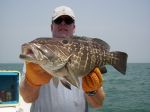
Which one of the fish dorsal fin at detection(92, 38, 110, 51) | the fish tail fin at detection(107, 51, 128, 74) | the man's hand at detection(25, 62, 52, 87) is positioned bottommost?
the man's hand at detection(25, 62, 52, 87)

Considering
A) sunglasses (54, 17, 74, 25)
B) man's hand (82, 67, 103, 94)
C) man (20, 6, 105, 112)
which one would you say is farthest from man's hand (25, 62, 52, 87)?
sunglasses (54, 17, 74, 25)

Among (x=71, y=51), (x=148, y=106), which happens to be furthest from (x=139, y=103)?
(x=71, y=51)

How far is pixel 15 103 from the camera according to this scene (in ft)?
21.5

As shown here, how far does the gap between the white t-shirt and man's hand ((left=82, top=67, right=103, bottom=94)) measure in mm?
313

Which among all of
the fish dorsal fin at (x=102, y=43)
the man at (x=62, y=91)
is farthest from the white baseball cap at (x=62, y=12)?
the fish dorsal fin at (x=102, y=43)

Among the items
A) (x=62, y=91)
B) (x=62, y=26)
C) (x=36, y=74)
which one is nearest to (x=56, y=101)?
(x=62, y=91)

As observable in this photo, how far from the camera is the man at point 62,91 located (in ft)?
11.3

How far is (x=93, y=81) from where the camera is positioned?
3.38 meters

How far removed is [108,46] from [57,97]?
3.23 ft

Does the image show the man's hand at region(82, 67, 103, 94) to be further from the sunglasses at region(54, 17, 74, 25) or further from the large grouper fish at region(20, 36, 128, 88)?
the sunglasses at region(54, 17, 74, 25)

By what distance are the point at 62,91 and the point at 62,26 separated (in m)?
0.81

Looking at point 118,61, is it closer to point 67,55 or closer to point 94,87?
point 94,87

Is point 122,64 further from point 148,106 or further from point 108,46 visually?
point 148,106

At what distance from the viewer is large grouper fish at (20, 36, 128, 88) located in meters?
2.73
